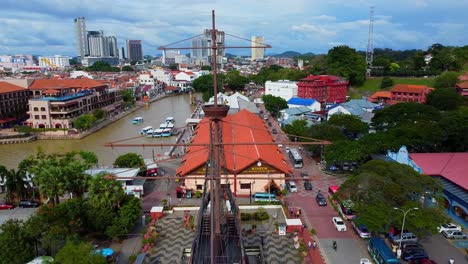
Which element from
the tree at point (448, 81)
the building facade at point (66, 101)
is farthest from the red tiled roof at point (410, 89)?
the building facade at point (66, 101)

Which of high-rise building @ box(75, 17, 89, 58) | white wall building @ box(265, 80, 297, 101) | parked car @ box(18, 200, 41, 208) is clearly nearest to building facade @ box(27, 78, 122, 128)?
parked car @ box(18, 200, 41, 208)

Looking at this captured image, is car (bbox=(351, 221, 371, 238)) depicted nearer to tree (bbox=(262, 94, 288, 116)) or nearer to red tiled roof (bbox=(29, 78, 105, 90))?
tree (bbox=(262, 94, 288, 116))

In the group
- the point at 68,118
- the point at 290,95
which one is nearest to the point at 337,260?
the point at 68,118

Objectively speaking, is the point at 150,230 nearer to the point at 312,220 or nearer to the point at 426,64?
the point at 312,220

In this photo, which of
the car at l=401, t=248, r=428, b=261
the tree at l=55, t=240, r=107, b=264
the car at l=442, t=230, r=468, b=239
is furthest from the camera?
the car at l=442, t=230, r=468, b=239

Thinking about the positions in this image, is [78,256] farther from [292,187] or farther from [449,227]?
[449,227]

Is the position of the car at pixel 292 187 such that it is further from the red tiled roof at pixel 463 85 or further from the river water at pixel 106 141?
the red tiled roof at pixel 463 85
